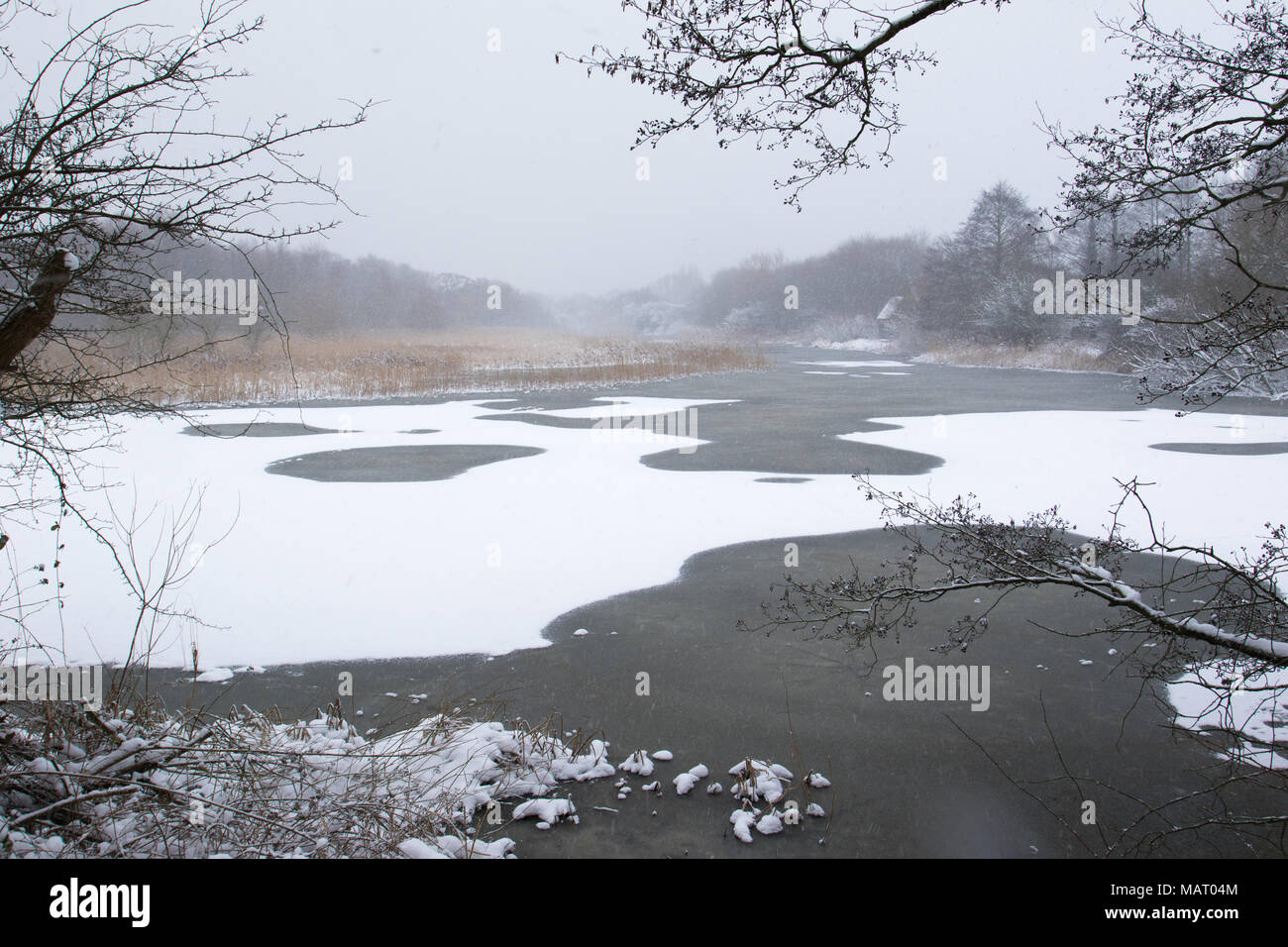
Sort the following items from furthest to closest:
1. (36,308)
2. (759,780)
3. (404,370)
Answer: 1. (404,370)
2. (759,780)
3. (36,308)

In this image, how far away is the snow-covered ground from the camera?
7.09 metres

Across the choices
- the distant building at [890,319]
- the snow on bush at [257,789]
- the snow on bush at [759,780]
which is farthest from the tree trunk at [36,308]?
the distant building at [890,319]

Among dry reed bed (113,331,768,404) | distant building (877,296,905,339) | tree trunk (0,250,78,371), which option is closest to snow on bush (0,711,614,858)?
tree trunk (0,250,78,371)

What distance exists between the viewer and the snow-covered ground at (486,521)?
7.09 meters

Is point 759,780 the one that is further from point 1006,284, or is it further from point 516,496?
point 1006,284

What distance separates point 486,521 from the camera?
1046 cm

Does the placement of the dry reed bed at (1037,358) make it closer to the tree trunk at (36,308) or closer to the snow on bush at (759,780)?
the snow on bush at (759,780)

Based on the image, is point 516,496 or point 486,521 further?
point 516,496

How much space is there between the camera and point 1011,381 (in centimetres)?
A: 3144

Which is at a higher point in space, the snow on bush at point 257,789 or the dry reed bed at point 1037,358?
the dry reed bed at point 1037,358

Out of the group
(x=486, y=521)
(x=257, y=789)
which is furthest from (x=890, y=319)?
(x=257, y=789)
